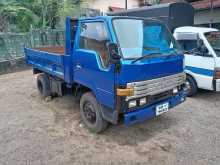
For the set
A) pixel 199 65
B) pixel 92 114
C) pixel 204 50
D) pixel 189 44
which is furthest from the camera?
pixel 189 44

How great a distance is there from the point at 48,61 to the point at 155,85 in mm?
2834

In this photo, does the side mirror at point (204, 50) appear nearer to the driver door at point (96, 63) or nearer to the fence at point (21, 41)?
the driver door at point (96, 63)

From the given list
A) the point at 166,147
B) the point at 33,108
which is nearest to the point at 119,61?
the point at 166,147

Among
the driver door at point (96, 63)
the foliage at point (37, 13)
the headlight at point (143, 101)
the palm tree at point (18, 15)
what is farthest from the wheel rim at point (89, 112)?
the foliage at point (37, 13)

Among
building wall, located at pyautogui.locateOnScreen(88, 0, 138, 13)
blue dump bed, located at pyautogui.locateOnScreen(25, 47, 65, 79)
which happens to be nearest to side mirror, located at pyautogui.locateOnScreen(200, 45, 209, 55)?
blue dump bed, located at pyautogui.locateOnScreen(25, 47, 65, 79)

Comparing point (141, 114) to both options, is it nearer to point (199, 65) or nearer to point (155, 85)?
point (155, 85)

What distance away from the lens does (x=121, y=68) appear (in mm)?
3178

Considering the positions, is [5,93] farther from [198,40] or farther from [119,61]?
[198,40]

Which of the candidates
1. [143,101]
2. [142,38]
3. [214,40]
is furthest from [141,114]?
[214,40]

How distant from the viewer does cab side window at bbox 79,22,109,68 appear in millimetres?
3597

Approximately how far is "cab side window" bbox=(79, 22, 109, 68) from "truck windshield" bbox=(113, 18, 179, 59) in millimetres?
242

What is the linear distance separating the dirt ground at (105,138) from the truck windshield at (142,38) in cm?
146

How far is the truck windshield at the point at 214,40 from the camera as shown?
5730mm

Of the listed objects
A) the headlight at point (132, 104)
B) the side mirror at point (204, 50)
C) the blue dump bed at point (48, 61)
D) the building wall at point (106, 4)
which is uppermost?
the building wall at point (106, 4)
